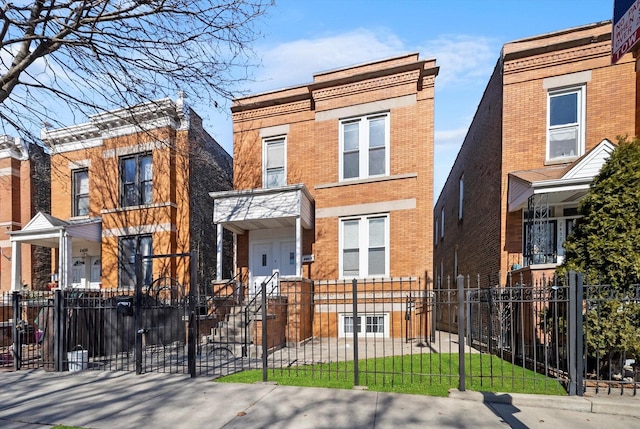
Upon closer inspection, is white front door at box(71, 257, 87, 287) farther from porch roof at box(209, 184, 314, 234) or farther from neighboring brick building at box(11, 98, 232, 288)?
porch roof at box(209, 184, 314, 234)

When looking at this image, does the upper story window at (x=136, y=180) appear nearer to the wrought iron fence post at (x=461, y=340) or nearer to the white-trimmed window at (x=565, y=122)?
the wrought iron fence post at (x=461, y=340)

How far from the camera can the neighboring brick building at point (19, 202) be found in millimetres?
16312

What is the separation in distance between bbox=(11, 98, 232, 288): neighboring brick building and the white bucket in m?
6.01

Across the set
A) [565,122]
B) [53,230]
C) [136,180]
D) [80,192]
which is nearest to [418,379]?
[565,122]

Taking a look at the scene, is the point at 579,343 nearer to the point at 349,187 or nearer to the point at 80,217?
the point at 349,187

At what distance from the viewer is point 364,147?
12.0m

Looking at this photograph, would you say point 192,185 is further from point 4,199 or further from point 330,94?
point 4,199

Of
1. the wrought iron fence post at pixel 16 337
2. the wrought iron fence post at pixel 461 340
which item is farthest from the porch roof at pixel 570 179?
the wrought iron fence post at pixel 16 337

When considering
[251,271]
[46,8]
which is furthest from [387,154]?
[46,8]

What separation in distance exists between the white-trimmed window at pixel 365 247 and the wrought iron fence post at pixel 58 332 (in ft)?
24.6

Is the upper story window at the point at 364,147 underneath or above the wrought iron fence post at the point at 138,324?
above

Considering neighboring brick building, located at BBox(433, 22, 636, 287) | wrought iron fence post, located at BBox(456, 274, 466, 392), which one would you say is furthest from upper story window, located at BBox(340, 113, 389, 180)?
wrought iron fence post, located at BBox(456, 274, 466, 392)

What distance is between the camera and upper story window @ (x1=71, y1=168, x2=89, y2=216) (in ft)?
51.6

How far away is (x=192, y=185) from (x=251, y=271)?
446 cm
